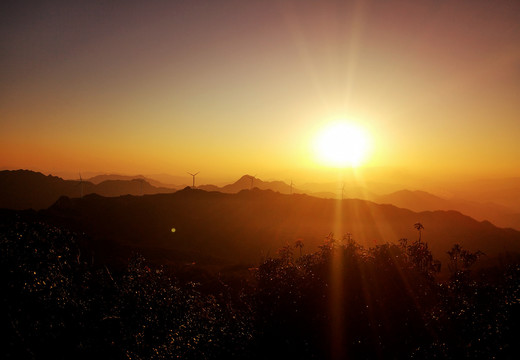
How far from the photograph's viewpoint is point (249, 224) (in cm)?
10538

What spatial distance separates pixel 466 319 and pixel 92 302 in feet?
61.2

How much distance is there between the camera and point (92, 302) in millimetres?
16156

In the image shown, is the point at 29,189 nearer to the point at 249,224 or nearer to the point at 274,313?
the point at 249,224

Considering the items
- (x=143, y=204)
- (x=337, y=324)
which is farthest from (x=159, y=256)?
(x=337, y=324)

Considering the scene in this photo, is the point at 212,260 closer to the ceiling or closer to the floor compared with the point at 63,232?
closer to the floor

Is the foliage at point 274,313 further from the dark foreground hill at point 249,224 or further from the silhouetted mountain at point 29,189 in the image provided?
the silhouetted mountain at point 29,189

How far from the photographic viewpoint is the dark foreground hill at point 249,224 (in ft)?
299

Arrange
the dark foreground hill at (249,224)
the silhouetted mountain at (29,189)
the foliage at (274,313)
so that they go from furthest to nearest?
the silhouetted mountain at (29,189)
the dark foreground hill at (249,224)
the foliage at (274,313)

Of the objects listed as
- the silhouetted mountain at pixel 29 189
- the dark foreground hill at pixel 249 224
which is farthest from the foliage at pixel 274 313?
the silhouetted mountain at pixel 29 189

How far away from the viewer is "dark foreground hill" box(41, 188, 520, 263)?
9100cm

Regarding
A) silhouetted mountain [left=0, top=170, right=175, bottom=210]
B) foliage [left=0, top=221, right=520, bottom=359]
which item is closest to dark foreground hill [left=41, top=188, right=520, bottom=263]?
silhouetted mountain [left=0, top=170, right=175, bottom=210]

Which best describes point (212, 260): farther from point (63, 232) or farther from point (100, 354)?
point (100, 354)

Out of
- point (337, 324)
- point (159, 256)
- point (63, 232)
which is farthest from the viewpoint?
point (159, 256)

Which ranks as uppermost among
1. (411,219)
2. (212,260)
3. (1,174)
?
(1,174)
